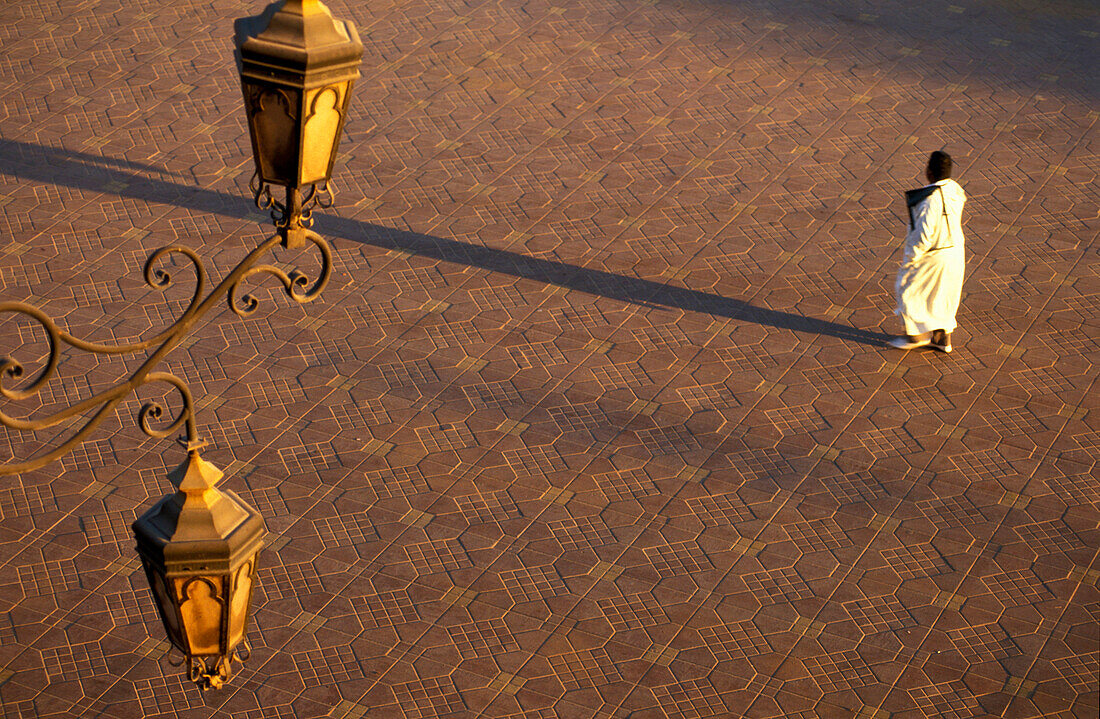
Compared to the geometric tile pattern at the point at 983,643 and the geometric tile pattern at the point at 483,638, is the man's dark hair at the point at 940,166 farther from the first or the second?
the geometric tile pattern at the point at 483,638

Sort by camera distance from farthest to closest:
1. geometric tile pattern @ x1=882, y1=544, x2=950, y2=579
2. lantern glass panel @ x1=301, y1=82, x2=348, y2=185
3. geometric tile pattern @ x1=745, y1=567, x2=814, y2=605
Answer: geometric tile pattern @ x1=882, y1=544, x2=950, y2=579
geometric tile pattern @ x1=745, y1=567, x2=814, y2=605
lantern glass panel @ x1=301, y1=82, x2=348, y2=185

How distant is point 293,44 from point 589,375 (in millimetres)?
5445

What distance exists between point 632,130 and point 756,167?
110 centimetres

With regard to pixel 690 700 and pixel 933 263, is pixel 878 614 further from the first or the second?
pixel 933 263

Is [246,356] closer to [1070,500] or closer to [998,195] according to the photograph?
[1070,500]

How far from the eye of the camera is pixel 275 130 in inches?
155

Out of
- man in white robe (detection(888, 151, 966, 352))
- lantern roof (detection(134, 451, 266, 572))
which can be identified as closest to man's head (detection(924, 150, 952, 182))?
man in white robe (detection(888, 151, 966, 352))

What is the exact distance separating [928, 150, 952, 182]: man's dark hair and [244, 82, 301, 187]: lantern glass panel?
5.81 metres

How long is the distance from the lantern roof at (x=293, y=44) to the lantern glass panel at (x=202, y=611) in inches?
57.4

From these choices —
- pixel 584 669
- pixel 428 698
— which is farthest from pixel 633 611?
pixel 428 698

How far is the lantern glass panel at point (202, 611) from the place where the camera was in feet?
13.6

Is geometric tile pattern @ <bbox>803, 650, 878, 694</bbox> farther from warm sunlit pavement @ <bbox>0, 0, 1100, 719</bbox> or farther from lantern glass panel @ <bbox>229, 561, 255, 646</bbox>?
lantern glass panel @ <bbox>229, 561, 255, 646</bbox>

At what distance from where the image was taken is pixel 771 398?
8945 millimetres

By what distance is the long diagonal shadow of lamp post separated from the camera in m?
3.79
